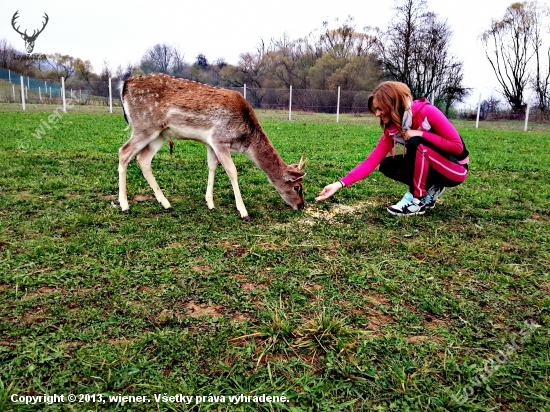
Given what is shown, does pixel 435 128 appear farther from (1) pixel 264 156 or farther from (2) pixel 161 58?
(2) pixel 161 58

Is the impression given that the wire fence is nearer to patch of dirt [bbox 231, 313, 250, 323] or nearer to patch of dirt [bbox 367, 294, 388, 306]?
patch of dirt [bbox 367, 294, 388, 306]

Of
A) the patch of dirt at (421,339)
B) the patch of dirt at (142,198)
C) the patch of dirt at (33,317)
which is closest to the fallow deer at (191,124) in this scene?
the patch of dirt at (142,198)

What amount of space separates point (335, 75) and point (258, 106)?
14.0 meters

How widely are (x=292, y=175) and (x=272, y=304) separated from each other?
2.71 m

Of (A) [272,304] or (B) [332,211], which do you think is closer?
(A) [272,304]

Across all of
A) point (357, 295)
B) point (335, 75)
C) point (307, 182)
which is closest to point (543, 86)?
point (335, 75)

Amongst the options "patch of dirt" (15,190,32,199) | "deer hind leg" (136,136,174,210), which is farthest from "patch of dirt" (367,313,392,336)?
"patch of dirt" (15,190,32,199)

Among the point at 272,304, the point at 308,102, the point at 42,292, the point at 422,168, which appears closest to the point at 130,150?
the point at 42,292

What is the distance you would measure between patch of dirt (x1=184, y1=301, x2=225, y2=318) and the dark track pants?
3013 mm

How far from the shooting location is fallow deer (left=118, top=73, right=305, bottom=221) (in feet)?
16.2

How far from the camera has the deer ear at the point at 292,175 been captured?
5164 mm

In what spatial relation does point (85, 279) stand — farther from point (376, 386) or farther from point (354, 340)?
point (376, 386)

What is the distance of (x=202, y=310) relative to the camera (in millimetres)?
2631

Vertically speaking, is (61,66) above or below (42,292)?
above
